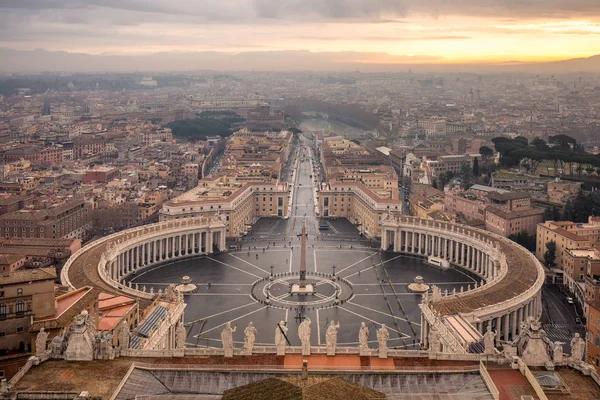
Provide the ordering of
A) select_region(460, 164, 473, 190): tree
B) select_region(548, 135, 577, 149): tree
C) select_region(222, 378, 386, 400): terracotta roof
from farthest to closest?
select_region(548, 135, 577, 149): tree
select_region(460, 164, 473, 190): tree
select_region(222, 378, 386, 400): terracotta roof

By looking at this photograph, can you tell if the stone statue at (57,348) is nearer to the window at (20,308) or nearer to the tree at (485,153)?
the window at (20,308)

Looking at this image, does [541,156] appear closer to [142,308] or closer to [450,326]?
[450,326]

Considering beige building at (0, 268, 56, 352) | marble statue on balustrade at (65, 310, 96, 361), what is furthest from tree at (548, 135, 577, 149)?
marble statue on balustrade at (65, 310, 96, 361)

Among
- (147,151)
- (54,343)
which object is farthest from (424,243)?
(147,151)

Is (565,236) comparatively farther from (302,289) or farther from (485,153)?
(485,153)

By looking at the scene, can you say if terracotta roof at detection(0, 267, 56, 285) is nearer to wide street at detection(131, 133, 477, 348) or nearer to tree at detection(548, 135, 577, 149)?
wide street at detection(131, 133, 477, 348)

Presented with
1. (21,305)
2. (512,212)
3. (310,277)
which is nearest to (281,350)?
(21,305)

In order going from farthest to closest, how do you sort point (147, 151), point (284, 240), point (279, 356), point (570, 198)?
point (147, 151), point (570, 198), point (284, 240), point (279, 356)
